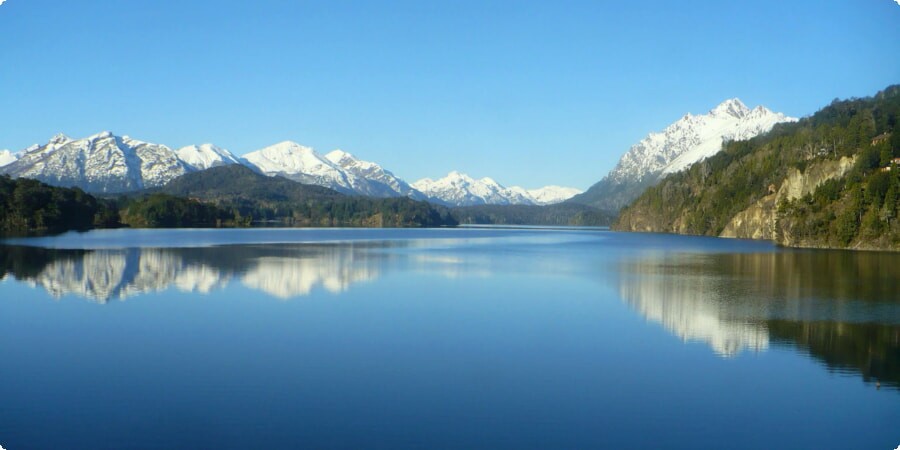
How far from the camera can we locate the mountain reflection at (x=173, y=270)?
38500 millimetres

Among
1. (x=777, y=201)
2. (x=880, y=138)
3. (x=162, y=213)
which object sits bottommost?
(x=162, y=213)

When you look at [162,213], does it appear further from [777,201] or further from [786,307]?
[786,307]

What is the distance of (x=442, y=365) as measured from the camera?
20844 millimetres

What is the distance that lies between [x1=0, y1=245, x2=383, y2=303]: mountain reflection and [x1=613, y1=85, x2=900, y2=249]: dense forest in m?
58.6

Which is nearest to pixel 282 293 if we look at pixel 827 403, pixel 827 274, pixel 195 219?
pixel 827 403

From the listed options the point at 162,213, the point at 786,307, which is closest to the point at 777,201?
the point at 786,307

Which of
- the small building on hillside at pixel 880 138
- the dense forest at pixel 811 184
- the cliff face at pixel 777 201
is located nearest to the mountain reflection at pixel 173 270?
the dense forest at pixel 811 184

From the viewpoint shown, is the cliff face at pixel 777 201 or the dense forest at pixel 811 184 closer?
the dense forest at pixel 811 184

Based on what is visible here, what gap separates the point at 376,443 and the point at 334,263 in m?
45.0

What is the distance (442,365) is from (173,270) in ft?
108

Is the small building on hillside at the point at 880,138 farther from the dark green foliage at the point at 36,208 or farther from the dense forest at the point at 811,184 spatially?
the dark green foliage at the point at 36,208

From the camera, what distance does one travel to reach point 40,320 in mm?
27609

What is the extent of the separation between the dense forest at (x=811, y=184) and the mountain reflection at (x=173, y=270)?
58.6m

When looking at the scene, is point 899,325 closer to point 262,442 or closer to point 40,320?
point 262,442
